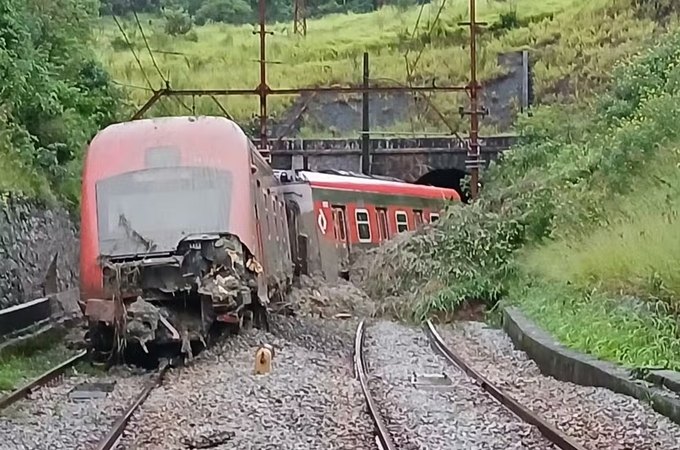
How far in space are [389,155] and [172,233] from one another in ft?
80.4

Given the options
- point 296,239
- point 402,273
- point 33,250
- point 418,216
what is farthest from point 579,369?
point 418,216

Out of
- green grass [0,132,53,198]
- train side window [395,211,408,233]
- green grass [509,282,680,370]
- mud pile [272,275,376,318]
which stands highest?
green grass [0,132,53,198]

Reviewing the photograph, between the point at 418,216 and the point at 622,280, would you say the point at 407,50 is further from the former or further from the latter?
the point at 622,280

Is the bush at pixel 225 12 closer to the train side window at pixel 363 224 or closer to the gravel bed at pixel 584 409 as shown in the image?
the train side window at pixel 363 224

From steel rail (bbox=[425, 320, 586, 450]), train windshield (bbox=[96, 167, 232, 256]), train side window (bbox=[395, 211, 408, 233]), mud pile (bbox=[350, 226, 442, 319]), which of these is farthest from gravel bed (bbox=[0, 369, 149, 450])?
train side window (bbox=[395, 211, 408, 233])

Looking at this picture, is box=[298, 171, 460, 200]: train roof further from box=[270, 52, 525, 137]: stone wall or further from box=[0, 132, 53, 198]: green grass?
box=[270, 52, 525, 137]: stone wall

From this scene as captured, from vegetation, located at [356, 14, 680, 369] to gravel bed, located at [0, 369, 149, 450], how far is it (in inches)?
189

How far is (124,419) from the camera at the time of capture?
1022 centimetres

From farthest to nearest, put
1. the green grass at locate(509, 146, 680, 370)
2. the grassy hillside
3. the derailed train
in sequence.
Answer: the grassy hillside < the derailed train < the green grass at locate(509, 146, 680, 370)

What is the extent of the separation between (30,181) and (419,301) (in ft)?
23.1

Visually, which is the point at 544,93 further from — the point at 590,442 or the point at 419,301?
the point at 590,442

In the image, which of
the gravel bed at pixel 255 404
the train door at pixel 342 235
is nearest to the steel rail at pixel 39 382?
the gravel bed at pixel 255 404

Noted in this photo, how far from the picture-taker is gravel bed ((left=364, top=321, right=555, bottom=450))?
9.10 m

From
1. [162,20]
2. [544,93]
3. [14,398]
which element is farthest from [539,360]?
[162,20]
